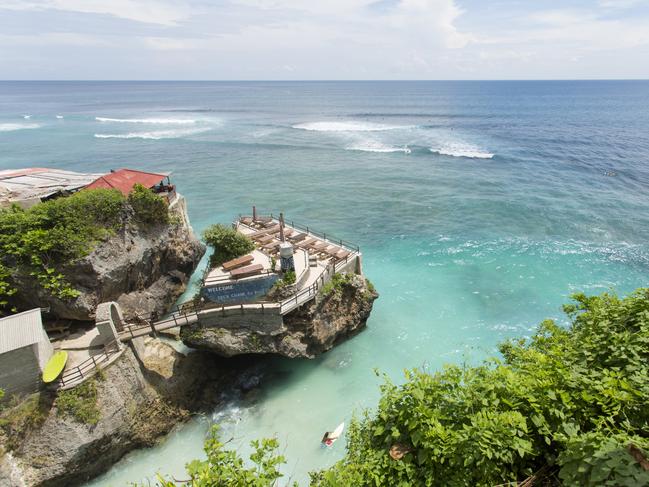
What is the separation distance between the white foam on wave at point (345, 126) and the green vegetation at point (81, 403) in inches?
3397

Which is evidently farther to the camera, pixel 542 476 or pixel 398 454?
pixel 398 454

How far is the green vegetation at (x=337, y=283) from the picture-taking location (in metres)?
21.2

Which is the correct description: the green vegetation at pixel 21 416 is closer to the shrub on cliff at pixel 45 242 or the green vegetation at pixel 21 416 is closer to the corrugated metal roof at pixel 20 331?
the corrugated metal roof at pixel 20 331

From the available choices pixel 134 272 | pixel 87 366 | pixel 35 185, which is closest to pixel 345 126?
pixel 35 185

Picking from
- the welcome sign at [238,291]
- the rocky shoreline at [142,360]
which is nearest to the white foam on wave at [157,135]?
the rocky shoreline at [142,360]

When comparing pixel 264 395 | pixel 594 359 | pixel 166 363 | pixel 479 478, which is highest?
pixel 594 359

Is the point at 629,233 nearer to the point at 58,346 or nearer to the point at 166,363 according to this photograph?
the point at 166,363

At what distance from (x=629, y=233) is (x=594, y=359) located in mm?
37237

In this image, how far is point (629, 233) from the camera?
36.4 m

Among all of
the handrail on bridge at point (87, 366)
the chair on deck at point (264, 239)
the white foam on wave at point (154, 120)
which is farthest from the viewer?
the white foam on wave at point (154, 120)

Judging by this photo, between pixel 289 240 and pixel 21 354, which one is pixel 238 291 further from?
pixel 21 354

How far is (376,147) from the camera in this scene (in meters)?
75.1

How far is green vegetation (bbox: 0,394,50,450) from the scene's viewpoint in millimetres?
14156

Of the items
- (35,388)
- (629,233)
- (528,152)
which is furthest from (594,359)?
(528,152)
